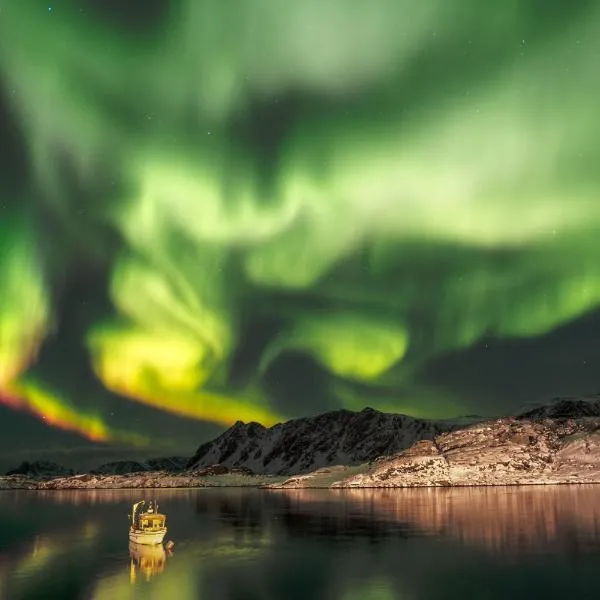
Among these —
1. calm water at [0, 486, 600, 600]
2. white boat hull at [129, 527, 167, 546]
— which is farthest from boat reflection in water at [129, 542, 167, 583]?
white boat hull at [129, 527, 167, 546]

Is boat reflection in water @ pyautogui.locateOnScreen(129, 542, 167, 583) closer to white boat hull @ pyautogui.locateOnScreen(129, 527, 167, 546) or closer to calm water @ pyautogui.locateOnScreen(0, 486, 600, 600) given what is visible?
calm water @ pyautogui.locateOnScreen(0, 486, 600, 600)

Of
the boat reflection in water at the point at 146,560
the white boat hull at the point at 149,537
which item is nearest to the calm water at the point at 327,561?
the boat reflection in water at the point at 146,560

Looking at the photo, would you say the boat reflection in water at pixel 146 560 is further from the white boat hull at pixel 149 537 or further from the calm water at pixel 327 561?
the white boat hull at pixel 149 537

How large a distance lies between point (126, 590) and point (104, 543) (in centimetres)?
5830

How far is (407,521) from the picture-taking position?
145 m

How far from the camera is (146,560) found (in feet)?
293

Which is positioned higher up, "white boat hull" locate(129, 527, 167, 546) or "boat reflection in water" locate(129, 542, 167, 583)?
"white boat hull" locate(129, 527, 167, 546)

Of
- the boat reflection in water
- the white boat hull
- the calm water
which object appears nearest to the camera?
the calm water

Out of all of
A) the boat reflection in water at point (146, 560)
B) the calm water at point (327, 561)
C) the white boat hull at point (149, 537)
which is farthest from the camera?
the white boat hull at point (149, 537)

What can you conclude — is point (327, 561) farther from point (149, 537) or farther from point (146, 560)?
point (149, 537)

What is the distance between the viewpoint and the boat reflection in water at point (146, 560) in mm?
77287

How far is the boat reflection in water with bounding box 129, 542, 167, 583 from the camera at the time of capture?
77287 millimetres

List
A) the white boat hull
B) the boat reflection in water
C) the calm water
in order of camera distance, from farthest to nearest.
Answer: the white boat hull
the boat reflection in water
the calm water

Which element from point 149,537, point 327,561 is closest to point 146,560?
point 149,537
